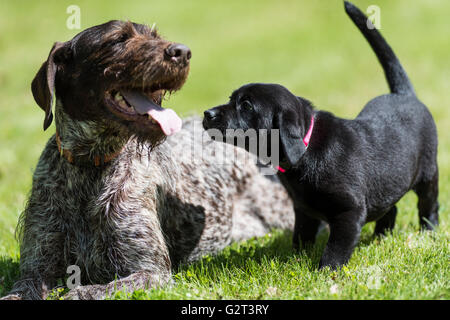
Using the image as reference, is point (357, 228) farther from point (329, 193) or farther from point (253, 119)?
point (253, 119)

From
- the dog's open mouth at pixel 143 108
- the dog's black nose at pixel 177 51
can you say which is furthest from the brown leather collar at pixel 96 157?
the dog's black nose at pixel 177 51

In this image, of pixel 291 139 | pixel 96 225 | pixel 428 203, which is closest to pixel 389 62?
pixel 428 203

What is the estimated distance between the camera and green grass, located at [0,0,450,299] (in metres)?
4.37

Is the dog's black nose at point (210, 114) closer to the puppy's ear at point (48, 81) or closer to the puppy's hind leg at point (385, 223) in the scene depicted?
the puppy's ear at point (48, 81)

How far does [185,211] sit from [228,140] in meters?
1.12

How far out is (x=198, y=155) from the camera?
634 centimetres

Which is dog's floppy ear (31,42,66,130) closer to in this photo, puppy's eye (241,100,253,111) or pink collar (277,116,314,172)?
puppy's eye (241,100,253,111)

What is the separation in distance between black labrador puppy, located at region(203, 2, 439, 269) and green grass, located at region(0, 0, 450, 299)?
0.36m

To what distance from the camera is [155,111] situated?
4.55 m

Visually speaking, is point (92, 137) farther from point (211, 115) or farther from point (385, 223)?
point (385, 223)

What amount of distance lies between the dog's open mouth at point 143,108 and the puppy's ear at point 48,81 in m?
0.44
